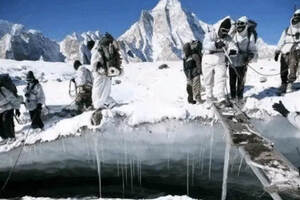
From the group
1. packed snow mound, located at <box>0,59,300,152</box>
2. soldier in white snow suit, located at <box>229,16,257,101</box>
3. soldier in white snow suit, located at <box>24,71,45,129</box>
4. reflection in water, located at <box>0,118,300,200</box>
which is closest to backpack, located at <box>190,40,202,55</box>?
soldier in white snow suit, located at <box>229,16,257,101</box>

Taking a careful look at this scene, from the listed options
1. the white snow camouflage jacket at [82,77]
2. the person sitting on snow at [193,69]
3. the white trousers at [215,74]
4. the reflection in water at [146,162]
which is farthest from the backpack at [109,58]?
the white trousers at [215,74]

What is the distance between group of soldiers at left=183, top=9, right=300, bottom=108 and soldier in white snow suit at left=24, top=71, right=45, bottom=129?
3761 mm

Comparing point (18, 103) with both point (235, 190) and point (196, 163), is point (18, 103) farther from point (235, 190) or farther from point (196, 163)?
point (235, 190)

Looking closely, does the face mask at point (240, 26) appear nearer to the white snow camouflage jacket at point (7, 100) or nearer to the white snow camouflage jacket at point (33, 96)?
the white snow camouflage jacket at point (33, 96)

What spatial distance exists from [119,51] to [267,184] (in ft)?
19.7

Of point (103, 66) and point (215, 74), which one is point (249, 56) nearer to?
point (215, 74)

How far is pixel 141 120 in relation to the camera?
8258 mm

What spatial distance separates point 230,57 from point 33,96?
16.2ft

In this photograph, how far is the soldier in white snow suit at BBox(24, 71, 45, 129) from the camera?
30.6 feet

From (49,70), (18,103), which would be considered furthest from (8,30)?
(18,103)

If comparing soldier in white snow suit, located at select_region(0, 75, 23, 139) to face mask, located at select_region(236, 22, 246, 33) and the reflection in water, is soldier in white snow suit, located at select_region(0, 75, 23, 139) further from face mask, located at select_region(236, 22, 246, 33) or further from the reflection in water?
face mask, located at select_region(236, 22, 246, 33)

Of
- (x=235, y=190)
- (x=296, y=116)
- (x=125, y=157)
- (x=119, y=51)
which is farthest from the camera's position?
(x=119, y=51)

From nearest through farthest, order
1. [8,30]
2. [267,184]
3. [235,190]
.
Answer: [267,184]
[235,190]
[8,30]

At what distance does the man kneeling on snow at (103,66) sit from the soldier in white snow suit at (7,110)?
2035mm
